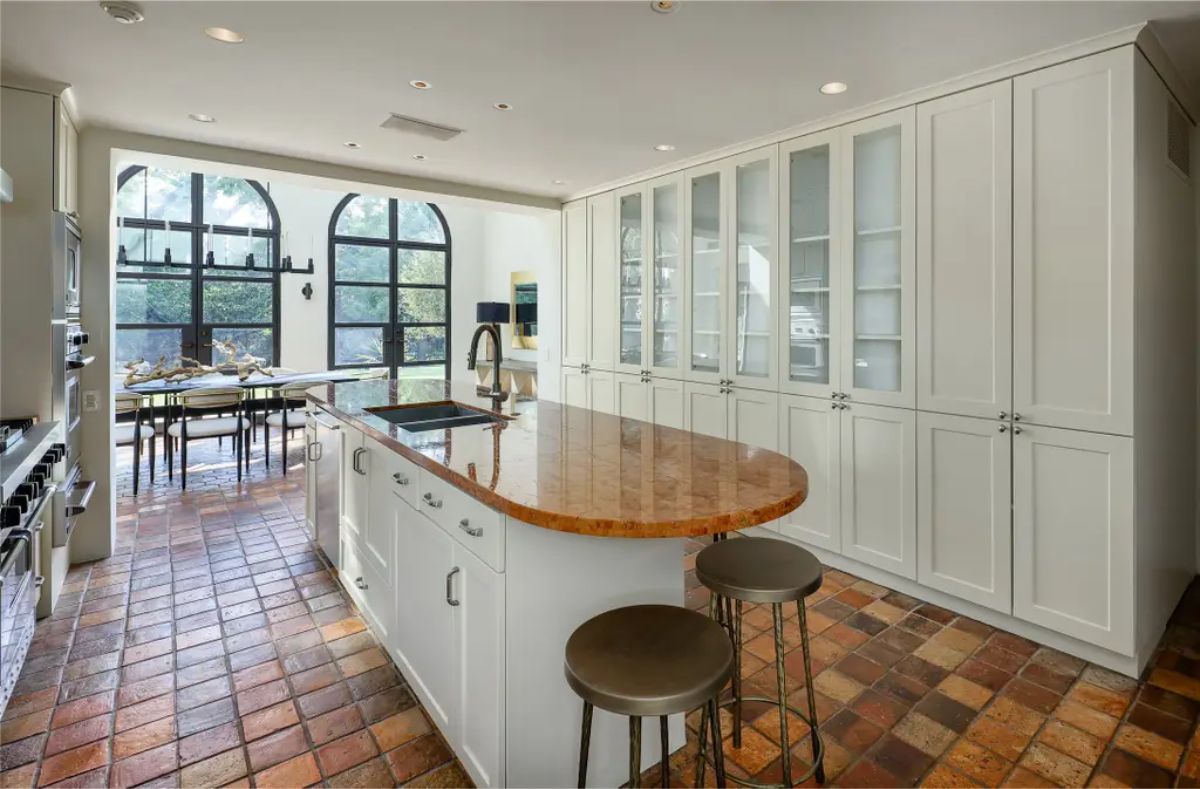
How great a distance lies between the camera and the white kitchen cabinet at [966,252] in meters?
2.67

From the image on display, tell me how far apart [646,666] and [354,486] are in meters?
1.94

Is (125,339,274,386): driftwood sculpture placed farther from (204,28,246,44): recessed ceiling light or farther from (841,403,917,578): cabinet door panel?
(841,403,917,578): cabinet door panel

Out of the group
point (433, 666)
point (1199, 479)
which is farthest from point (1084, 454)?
point (433, 666)

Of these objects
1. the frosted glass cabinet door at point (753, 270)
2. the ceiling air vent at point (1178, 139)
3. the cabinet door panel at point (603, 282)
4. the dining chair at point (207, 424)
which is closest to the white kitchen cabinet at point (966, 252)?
the ceiling air vent at point (1178, 139)

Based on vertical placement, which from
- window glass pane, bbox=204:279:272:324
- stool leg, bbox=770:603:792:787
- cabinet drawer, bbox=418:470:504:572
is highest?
window glass pane, bbox=204:279:272:324

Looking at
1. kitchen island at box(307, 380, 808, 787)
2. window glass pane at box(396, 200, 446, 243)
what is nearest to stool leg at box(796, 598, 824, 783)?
kitchen island at box(307, 380, 808, 787)

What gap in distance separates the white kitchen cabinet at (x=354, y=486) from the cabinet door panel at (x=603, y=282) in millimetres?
2442

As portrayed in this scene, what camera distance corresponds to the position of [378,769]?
1.89 meters

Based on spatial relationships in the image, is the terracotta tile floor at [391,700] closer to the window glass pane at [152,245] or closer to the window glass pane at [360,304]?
the window glass pane at [152,245]

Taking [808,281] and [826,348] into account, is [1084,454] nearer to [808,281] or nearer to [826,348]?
[826,348]

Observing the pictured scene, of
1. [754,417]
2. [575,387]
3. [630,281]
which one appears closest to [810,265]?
[754,417]

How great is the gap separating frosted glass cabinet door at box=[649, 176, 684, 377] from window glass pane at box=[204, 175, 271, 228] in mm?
5695

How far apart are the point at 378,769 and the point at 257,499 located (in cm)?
345

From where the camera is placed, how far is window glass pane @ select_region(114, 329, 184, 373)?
7.14 meters
